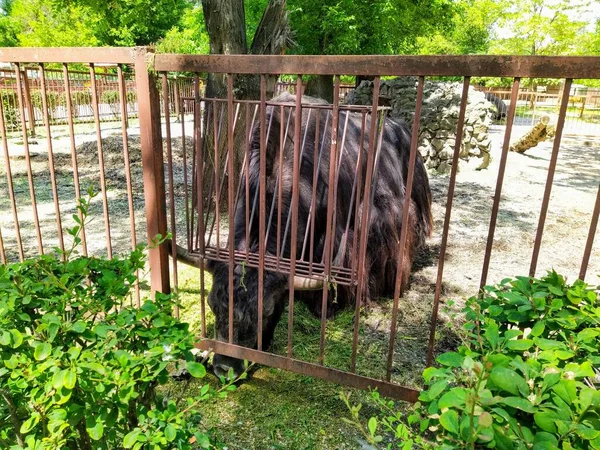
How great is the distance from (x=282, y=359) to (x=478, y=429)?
168 cm

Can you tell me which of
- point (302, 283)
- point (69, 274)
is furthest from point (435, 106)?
point (69, 274)

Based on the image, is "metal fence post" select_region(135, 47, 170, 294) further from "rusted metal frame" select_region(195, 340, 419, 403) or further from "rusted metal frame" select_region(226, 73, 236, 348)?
"rusted metal frame" select_region(195, 340, 419, 403)

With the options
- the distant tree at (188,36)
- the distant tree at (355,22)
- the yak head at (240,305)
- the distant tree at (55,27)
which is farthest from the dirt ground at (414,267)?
the distant tree at (55,27)

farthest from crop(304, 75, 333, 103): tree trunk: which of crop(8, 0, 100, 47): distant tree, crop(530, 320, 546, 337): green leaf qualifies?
crop(8, 0, 100, 47): distant tree

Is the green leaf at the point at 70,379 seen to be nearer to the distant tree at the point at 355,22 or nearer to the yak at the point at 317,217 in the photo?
the yak at the point at 317,217

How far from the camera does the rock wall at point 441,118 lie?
11.4 metres

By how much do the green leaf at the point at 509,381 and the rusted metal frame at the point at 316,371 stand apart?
3.89 ft

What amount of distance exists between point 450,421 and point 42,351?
3.68 feet

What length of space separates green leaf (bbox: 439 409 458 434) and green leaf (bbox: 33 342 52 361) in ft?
3.57

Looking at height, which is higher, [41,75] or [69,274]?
[41,75]

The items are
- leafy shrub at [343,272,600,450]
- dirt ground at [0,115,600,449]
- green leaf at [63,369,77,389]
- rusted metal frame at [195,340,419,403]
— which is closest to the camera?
leafy shrub at [343,272,600,450]

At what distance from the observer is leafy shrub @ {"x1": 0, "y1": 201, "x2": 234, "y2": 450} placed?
127 centimetres

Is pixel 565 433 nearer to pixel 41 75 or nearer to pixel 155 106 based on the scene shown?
pixel 155 106

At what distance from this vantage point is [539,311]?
1.46 metres
